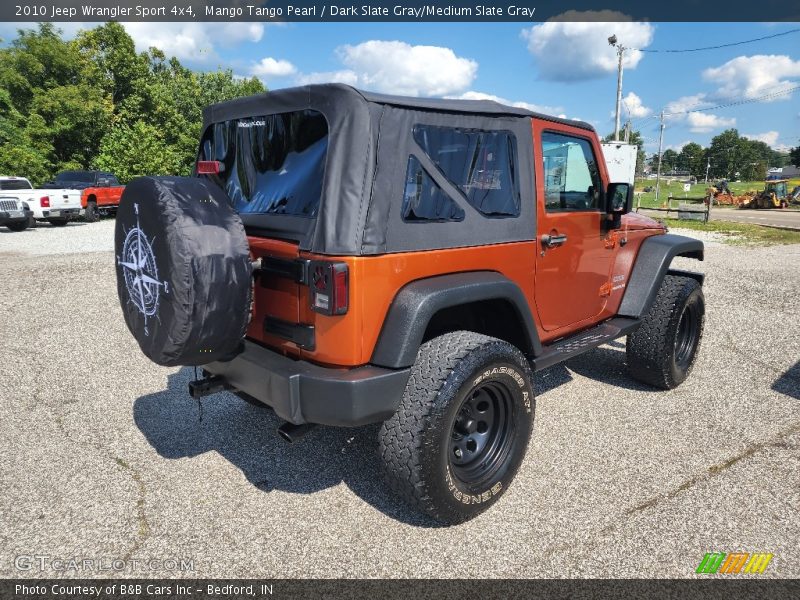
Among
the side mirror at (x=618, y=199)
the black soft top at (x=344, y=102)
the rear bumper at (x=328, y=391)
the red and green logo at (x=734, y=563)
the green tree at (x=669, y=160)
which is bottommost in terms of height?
the red and green logo at (x=734, y=563)

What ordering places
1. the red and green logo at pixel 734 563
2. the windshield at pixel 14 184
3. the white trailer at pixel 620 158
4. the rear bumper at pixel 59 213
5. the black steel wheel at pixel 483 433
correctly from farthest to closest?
1. the white trailer at pixel 620 158
2. the rear bumper at pixel 59 213
3. the windshield at pixel 14 184
4. the black steel wheel at pixel 483 433
5. the red and green logo at pixel 734 563

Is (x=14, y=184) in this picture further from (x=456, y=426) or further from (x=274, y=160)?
(x=456, y=426)

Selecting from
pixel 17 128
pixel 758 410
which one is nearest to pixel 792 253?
pixel 758 410

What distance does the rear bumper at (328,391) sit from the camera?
7.55 ft

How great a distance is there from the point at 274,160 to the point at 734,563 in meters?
2.97

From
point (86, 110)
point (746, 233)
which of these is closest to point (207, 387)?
point (746, 233)

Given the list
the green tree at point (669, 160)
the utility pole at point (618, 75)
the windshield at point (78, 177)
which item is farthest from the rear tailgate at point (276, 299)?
the green tree at point (669, 160)

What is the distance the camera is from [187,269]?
2273 millimetres

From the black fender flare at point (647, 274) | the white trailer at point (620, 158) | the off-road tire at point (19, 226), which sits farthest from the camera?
the white trailer at point (620, 158)

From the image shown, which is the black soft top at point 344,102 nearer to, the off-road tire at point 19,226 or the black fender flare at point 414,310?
the black fender flare at point 414,310

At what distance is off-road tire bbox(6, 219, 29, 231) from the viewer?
50.3 feet

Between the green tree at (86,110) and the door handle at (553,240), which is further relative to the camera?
the green tree at (86,110)

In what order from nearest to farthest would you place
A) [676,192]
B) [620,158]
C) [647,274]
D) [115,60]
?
[647,274] < [620,158] < [115,60] < [676,192]

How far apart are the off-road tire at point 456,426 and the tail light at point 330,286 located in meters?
0.50
